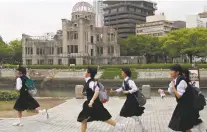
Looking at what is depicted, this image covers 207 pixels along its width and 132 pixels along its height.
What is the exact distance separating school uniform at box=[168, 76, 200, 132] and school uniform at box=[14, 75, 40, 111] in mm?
6045

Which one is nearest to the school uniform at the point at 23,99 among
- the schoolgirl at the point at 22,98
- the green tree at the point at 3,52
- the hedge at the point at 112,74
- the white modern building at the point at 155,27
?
the schoolgirl at the point at 22,98

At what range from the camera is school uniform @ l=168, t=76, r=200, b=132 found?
866 centimetres

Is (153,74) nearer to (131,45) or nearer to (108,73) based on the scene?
(108,73)

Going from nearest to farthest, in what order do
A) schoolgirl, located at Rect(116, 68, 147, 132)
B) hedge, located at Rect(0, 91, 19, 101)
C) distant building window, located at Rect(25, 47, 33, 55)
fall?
schoolgirl, located at Rect(116, 68, 147, 132) → hedge, located at Rect(0, 91, 19, 101) → distant building window, located at Rect(25, 47, 33, 55)

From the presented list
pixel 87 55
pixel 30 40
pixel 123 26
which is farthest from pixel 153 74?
pixel 123 26

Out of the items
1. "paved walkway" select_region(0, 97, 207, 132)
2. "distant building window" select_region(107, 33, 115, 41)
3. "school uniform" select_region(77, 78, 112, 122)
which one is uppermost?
"distant building window" select_region(107, 33, 115, 41)

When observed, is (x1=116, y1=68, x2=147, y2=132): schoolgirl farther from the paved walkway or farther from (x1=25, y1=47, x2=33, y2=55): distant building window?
(x1=25, y1=47, x2=33, y2=55): distant building window

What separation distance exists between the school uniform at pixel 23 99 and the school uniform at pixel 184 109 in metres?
6.05

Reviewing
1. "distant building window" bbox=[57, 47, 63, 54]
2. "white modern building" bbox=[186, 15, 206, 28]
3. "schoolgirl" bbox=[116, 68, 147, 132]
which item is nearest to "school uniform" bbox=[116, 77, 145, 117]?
"schoolgirl" bbox=[116, 68, 147, 132]

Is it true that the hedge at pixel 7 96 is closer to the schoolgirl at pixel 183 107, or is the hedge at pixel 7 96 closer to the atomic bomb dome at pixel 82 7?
the schoolgirl at pixel 183 107

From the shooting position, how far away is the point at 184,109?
8.75m

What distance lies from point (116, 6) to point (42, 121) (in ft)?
452

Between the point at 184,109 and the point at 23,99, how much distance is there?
6479mm

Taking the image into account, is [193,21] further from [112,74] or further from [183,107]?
[183,107]
